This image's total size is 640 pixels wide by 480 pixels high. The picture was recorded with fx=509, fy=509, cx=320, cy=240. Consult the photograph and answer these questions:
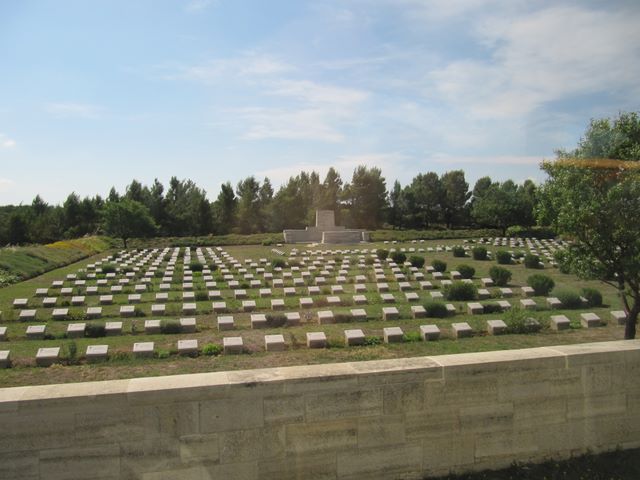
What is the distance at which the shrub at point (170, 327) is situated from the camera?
12148 millimetres

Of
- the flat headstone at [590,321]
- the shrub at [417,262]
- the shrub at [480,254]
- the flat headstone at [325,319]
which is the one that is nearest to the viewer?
the flat headstone at [590,321]

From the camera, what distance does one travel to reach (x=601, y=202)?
9008 mm

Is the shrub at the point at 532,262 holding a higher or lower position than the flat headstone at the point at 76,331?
higher

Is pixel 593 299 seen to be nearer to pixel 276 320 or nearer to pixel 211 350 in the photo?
pixel 276 320

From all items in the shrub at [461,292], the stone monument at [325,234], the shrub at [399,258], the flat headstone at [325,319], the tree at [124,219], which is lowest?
the flat headstone at [325,319]

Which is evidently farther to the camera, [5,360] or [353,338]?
[353,338]

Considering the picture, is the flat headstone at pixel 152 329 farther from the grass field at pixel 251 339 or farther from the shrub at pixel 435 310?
the shrub at pixel 435 310

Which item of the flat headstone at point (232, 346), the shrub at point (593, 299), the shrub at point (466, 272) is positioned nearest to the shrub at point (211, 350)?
the flat headstone at point (232, 346)

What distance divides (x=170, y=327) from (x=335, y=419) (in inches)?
366

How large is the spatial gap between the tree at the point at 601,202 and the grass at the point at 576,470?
567 cm

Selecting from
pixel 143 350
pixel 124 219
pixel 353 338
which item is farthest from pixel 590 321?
pixel 124 219

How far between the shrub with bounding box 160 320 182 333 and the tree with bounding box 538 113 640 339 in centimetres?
854

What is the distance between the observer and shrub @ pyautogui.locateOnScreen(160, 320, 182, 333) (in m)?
12.1

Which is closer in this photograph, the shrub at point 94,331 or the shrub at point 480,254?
the shrub at point 94,331
